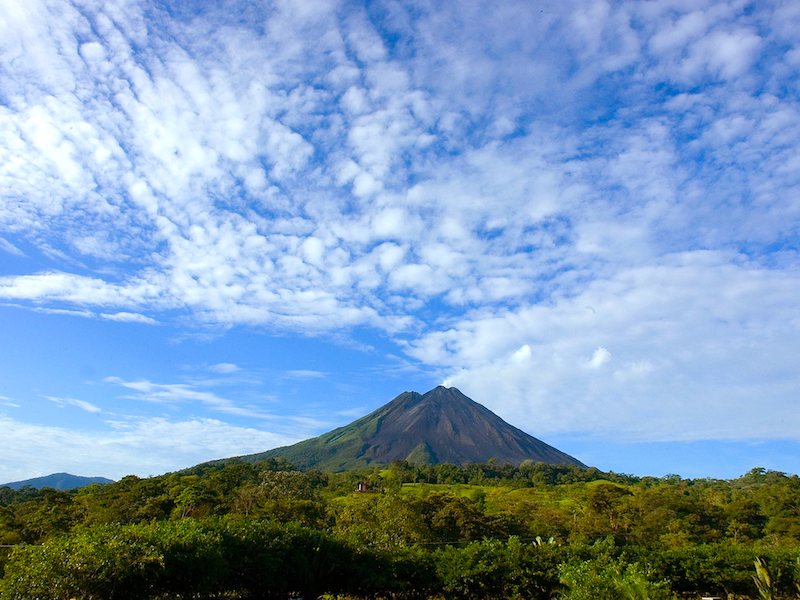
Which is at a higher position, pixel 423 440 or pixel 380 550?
pixel 423 440

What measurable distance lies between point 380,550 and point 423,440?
153 meters

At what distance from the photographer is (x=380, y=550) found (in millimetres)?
16719

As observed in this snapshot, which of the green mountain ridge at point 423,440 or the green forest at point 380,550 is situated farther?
the green mountain ridge at point 423,440

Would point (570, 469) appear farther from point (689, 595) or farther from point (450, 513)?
point (689, 595)

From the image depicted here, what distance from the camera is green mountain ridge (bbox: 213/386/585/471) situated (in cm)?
14850

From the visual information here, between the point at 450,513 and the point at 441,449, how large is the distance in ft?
446

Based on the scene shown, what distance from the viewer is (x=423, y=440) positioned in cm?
16588

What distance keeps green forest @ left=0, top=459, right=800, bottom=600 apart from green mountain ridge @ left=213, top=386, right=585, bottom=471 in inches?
4057

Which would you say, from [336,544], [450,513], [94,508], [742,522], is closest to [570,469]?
[742,522]

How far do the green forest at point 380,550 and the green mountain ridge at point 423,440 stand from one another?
103051 millimetres

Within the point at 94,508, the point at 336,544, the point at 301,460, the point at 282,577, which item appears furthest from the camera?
the point at 301,460

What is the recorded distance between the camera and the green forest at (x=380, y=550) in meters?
9.73

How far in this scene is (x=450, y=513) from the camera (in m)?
31.6

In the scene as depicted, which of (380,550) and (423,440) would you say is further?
(423,440)
